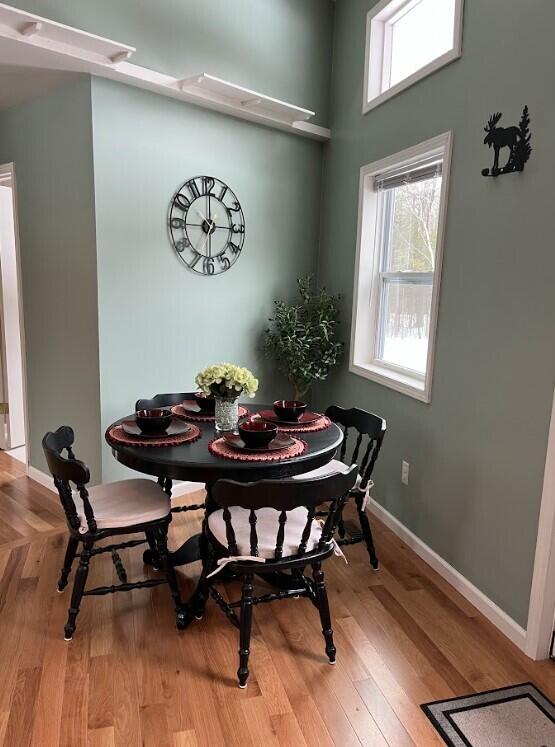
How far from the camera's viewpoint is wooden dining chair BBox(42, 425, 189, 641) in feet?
7.02

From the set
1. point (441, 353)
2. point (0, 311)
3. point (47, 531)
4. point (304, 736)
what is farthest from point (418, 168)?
point (0, 311)

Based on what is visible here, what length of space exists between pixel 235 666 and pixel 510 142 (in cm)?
234

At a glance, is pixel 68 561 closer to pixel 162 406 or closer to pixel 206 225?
pixel 162 406

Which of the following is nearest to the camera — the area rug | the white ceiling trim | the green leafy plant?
the area rug

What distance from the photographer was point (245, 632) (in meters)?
1.99

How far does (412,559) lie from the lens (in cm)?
291

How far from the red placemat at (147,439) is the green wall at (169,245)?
0.97m

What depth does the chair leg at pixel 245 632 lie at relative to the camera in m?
1.97

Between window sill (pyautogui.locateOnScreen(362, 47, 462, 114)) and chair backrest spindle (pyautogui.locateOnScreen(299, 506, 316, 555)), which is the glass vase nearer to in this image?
chair backrest spindle (pyautogui.locateOnScreen(299, 506, 316, 555))

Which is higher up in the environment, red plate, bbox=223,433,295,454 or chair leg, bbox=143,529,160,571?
red plate, bbox=223,433,295,454

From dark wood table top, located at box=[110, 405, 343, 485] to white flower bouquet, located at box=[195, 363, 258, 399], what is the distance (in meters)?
0.25

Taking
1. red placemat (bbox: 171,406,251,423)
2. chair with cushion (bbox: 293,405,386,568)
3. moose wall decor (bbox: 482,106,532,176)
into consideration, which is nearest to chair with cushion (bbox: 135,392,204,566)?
red placemat (bbox: 171,406,251,423)

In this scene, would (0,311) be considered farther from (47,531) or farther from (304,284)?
(304,284)

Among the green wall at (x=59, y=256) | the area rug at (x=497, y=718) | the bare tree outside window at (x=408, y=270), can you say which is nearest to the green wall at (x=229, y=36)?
the green wall at (x=59, y=256)
